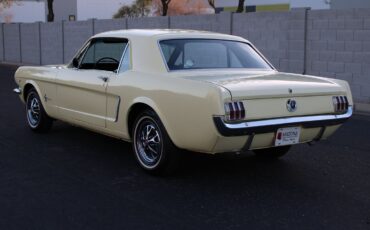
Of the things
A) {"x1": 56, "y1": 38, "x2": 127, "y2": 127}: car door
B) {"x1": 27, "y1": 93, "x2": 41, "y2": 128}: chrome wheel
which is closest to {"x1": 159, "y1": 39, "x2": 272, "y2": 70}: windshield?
{"x1": 56, "y1": 38, "x2": 127, "y2": 127}: car door

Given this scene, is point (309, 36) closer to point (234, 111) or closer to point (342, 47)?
point (342, 47)

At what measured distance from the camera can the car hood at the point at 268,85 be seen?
5027mm

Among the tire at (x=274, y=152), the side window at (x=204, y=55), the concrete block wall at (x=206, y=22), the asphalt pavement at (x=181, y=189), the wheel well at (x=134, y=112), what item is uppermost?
the concrete block wall at (x=206, y=22)

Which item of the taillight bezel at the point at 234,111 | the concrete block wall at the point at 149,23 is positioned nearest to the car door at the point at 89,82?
the taillight bezel at the point at 234,111

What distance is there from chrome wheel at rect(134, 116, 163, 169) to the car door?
0.65 m

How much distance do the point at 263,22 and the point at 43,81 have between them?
27.9 feet

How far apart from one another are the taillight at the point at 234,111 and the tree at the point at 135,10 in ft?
160

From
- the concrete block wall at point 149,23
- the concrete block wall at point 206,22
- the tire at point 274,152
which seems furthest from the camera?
the concrete block wall at point 149,23

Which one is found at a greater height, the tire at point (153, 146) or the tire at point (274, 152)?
the tire at point (153, 146)

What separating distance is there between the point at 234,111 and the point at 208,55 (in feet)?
4.96

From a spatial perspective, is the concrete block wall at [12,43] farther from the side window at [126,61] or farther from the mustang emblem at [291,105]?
the mustang emblem at [291,105]

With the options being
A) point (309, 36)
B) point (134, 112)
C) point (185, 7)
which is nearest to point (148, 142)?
point (134, 112)

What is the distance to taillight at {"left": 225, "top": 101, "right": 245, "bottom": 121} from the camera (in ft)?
16.0

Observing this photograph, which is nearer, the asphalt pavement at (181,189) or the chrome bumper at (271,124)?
the asphalt pavement at (181,189)
